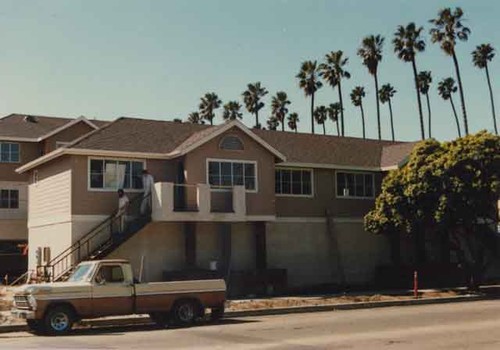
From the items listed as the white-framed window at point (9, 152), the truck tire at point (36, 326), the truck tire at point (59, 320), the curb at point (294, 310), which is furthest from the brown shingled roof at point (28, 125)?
the truck tire at point (59, 320)

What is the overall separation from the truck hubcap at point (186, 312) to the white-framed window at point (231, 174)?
1072cm

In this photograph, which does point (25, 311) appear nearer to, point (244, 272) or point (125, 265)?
point (125, 265)

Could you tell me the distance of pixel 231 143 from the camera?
99.1ft

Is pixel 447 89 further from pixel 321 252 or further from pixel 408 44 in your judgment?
pixel 321 252

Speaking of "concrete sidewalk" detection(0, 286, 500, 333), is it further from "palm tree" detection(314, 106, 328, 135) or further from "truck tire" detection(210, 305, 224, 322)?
"palm tree" detection(314, 106, 328, 135)

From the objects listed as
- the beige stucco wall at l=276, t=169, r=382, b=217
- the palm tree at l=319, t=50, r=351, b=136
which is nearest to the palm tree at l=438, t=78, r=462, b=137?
the palm tree at l=319, t=50, r=351, b=136

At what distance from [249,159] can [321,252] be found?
6.16m

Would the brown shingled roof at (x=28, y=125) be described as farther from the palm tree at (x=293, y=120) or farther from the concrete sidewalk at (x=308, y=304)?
the palm tree at (x=293, y=120)

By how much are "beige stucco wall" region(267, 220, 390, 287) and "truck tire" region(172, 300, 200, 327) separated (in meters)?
12.7

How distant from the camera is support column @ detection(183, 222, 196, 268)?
97.0 feet

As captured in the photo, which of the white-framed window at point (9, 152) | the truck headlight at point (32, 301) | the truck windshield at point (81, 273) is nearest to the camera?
the truck headlight at point (32, 301)

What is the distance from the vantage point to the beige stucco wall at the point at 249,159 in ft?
95.8

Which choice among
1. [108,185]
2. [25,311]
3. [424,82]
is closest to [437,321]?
[25,311]

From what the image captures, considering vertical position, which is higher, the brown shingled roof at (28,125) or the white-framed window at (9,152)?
the brown shingled roof at (28,125)
